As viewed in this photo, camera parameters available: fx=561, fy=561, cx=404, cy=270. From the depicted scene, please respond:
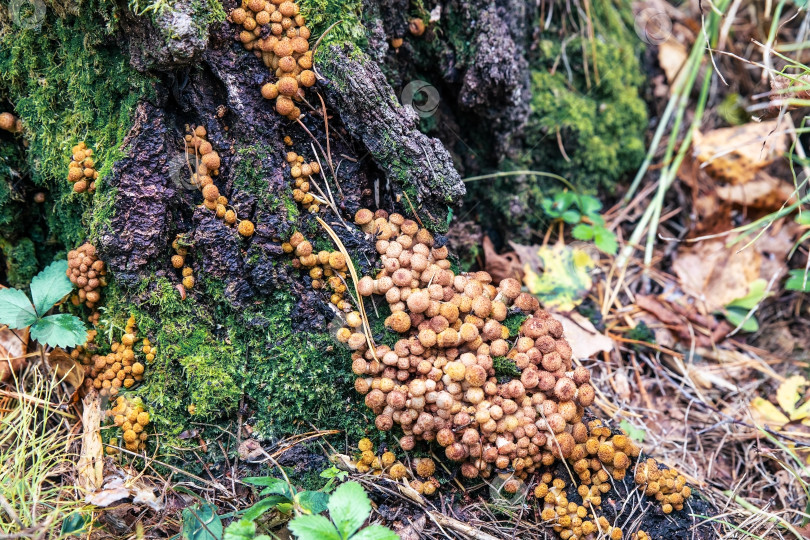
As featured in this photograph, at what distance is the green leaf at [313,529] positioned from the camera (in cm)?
191

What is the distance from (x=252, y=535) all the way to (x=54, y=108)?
2141 mm

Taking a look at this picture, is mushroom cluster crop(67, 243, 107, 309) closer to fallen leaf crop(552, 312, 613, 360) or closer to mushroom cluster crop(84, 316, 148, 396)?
mushroom cluster crop(84, 316, 148, 396)

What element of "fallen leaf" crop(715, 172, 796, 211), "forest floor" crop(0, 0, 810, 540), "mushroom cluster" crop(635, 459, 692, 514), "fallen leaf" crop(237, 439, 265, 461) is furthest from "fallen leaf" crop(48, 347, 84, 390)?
"fallen leaf" crop(715, 172, 796, 211)

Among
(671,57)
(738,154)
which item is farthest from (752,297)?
(671,57)

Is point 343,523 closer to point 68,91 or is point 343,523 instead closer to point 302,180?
point 302,180

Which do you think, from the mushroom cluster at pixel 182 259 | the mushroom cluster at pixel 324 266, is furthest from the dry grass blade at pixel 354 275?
the mushroom cluster at pixel 182 259

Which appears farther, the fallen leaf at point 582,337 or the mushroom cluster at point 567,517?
the fallen leaf at point 582,337

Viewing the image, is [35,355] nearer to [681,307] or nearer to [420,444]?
[420,444]

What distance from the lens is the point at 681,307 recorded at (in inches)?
140

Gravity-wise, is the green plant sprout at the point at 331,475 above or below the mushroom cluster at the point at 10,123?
below

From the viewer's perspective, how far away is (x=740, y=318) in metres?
3.52

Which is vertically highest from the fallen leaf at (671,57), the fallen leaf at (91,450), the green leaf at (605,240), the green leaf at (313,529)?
the fallen leaf at (671,57)

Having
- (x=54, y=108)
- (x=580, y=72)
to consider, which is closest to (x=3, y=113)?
(x=54, y=108)

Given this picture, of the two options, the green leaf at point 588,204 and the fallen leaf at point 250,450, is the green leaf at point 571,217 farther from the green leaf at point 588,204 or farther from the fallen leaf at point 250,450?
the fallen leaf at point 250,450
